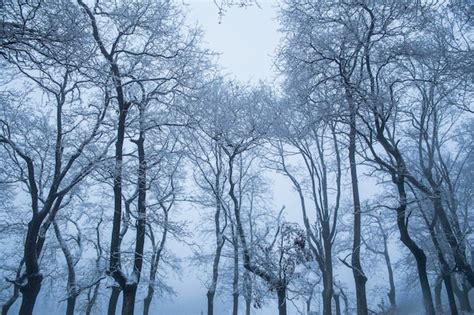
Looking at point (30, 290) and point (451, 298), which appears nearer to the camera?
point (30, 290)

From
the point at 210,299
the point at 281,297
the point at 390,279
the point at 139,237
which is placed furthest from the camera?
the point at 390,279

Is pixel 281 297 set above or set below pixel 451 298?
below

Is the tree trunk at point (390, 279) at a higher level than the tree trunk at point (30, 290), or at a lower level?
higher

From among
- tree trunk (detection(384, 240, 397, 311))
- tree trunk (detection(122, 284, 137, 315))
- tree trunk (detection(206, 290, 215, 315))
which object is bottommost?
tree trunk (detection(122, 284, 137, 315))

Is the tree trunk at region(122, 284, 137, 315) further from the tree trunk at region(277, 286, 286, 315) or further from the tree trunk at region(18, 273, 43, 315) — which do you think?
the tree trunk at region(277, 286, 286, 315)

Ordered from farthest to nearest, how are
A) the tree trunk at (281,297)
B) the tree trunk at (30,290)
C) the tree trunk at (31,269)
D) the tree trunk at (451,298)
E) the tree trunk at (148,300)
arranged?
the tree trunk at (148,300), the tree trunk at (451,298), the tree trunk at (281,297), the tree trunk at (30,290), the tree trunk at (31,269)

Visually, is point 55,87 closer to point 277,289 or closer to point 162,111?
point 162,111

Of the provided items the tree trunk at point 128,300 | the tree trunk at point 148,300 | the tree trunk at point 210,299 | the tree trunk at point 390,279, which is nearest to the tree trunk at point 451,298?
the tree trunk at point 210,299

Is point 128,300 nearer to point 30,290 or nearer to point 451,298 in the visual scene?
point 30,290

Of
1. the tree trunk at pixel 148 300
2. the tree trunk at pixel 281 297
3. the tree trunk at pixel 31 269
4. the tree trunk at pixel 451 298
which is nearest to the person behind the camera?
the tree trunk at pixel 31 269

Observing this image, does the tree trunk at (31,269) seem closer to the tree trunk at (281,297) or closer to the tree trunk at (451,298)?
the tree trunk at (281,297)

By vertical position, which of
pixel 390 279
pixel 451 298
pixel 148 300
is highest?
pixel 390 279

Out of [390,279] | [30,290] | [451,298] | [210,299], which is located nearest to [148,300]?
[210,299]

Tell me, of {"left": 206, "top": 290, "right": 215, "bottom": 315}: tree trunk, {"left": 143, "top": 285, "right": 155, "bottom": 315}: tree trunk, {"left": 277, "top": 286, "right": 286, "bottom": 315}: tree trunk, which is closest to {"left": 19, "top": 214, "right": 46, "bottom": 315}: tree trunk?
{"left": 277, "top": 286, "right": 286, "bottom": 315}: tree trunk
